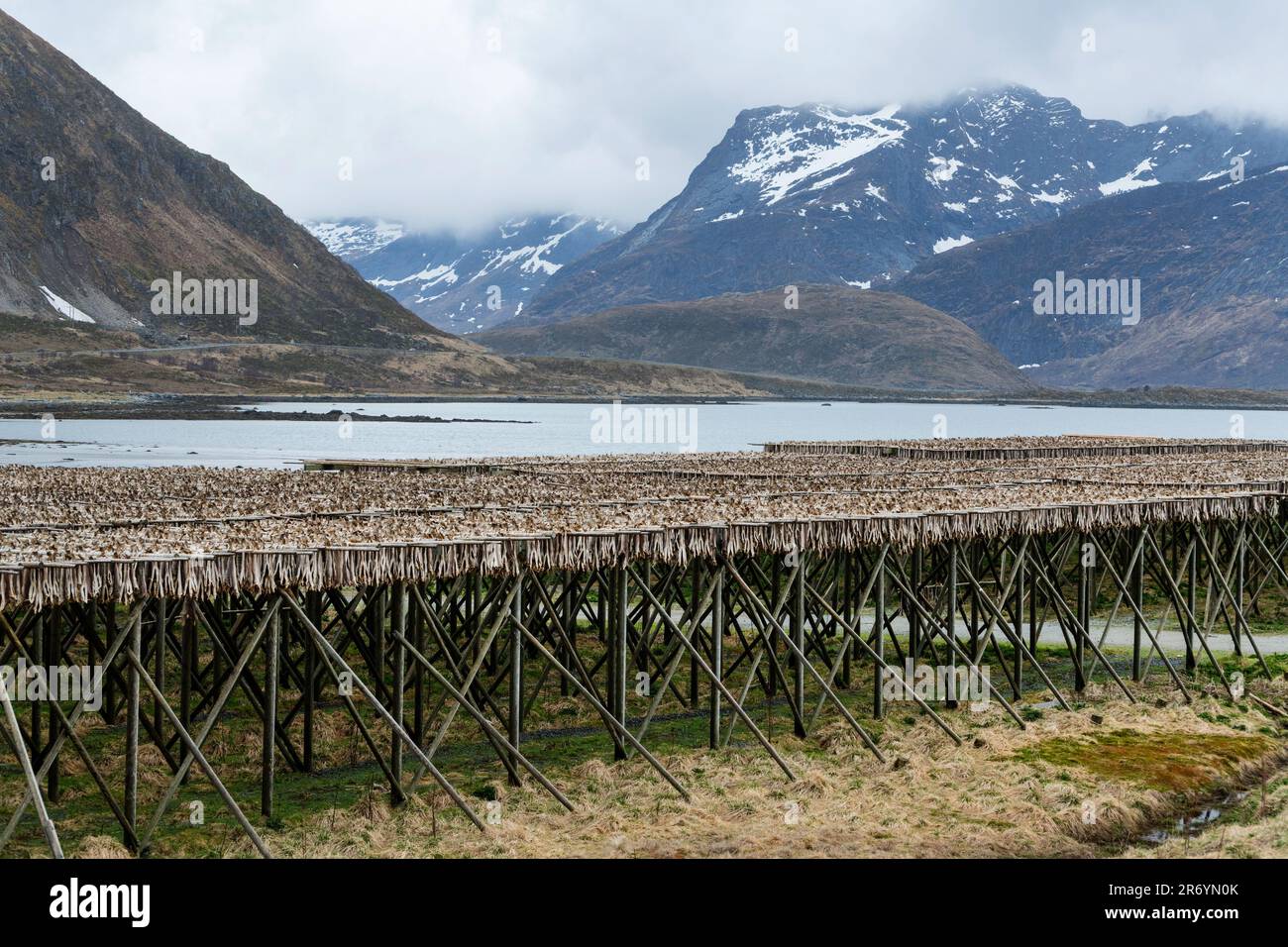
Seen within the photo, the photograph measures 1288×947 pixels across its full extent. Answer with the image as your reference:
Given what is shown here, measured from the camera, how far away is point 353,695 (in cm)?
3086

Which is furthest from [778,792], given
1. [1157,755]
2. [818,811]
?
[1157,755]

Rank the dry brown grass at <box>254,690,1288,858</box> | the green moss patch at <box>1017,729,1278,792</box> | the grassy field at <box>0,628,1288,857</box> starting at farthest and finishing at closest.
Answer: the green moss patch at <box>1017,729,1278,792</box> → the grassy field at <box>0,628,1288,857</box> → the dry brown grass at <box>254,690,1288,858</box>

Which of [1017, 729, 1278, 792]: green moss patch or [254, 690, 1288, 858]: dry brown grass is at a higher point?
[254, 690, 1288, 858]: dry brown grass

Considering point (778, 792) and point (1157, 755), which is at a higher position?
point (778, 792)

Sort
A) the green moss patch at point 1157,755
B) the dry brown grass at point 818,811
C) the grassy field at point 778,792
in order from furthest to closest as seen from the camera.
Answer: the green moss patch at point 1157,755, the grassy field at point 778,792, the dry brown grass at point 818,811

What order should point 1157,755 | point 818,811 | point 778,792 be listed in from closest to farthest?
point 818,811, point 778,792, point 1157,755

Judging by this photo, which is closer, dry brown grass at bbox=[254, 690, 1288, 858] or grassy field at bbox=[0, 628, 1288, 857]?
dry brown grass at bbox=[254, 690, 1288, 858]

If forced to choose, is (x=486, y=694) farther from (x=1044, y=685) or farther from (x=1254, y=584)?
(x=1254, y=584)

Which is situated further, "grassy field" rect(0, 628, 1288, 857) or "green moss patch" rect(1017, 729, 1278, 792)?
"green moss patch" rect(1017, 729, 1278, 792)

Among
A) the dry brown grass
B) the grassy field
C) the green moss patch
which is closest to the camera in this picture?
the dry brown grass

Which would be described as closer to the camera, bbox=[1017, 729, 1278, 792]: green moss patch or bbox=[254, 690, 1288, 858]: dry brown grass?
bbox=[254, 690, 1288, 858]: dry brown grass

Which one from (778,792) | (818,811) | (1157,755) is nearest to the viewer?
(818,811)

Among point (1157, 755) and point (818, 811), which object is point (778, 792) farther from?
point (1157, 755)
